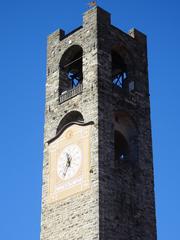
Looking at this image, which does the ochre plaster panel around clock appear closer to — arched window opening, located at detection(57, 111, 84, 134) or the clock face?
the clock face

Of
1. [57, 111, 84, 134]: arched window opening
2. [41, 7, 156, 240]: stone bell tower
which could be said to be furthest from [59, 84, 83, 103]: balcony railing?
[57, 111, 84, 134]: arched window opening

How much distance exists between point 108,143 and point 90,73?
3.84 metres

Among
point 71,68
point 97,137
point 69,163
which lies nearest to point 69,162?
point 69,163

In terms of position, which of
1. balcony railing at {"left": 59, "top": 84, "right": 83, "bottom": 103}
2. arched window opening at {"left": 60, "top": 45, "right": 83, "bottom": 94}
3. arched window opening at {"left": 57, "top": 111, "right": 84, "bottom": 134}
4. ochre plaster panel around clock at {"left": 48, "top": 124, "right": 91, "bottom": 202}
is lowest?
ochre plaster panel around clock at {"left": 48, "top": 124, "right": 91, "bottom": 202}

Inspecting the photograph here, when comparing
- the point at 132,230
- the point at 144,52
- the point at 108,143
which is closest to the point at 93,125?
the point at 108,143

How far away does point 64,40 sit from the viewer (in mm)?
34031

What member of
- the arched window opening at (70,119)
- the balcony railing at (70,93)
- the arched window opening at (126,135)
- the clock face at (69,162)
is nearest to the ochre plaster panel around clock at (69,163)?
the clock face at (69,162)

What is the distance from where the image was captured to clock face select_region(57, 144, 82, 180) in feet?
96.2

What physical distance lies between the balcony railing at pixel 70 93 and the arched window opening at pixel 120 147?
2716 mm

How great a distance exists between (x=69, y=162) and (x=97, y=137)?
1.98 metres

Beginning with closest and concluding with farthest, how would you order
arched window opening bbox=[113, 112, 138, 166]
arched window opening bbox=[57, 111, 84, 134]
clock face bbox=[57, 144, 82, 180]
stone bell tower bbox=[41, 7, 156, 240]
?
stone bell tower bbox=[41, 7, 156, 240] < clock face bbox=[57, 144, 82, 180] < arched window opening bbox=[113, 112, 138, 166] < arched window opening bbox=[57, 111, 84, 134]

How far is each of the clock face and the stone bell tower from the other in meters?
0.05

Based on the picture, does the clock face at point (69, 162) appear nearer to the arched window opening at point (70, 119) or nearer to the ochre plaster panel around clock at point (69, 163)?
the ochre plaster panel around clock at point (69, 163)

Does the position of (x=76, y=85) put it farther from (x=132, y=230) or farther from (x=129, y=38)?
(x=132, y=230)
